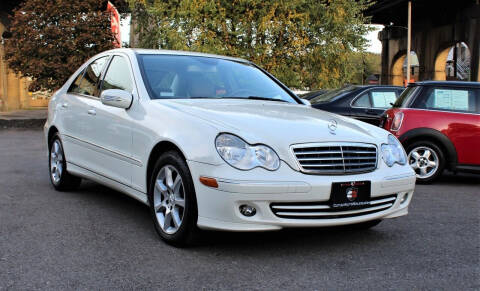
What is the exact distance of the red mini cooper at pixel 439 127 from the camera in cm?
797

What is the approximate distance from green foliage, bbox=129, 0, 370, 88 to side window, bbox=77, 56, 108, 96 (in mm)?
10479

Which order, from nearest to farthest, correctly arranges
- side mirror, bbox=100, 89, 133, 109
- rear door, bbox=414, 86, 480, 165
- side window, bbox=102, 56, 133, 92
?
1. side mirror, bbox=100, 89, 133, 109
2. side window, bbox=102, 56, 133, 92
3. rear door, bbox=414, 86, 480, 165

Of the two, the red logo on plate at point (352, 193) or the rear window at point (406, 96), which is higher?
the rear window at point (406, 96)

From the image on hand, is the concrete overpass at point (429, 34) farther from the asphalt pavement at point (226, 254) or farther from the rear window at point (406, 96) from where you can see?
the asphalt pavement at point (226, 254)

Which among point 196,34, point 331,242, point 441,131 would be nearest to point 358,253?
point 331,242

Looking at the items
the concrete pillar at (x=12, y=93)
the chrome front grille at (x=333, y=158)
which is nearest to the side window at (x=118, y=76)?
the chrome front grille at (x=333, y=158)

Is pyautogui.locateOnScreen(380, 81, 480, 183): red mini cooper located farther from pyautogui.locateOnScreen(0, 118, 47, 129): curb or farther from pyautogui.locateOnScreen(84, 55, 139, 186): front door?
pyautogui.locateOnScreen(0, 118, 47, 129): curb

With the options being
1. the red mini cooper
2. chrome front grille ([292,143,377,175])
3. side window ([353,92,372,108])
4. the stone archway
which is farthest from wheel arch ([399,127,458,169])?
the stone archway

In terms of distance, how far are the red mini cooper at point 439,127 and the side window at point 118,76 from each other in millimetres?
4380

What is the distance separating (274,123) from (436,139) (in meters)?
4.63

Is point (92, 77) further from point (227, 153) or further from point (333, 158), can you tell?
point (333, 158)

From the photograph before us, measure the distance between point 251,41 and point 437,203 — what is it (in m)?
12.0

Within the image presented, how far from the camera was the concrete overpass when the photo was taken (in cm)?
2695

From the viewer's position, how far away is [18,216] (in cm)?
532
